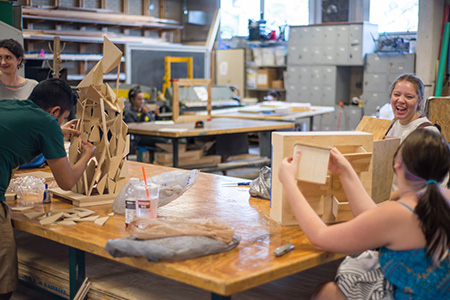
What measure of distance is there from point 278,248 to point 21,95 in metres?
3.00

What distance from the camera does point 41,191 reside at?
289 centimetres

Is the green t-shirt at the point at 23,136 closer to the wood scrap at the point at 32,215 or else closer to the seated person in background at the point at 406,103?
the wood scrap at the point at 32,215

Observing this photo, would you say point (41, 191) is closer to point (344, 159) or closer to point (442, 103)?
point (344, 159)

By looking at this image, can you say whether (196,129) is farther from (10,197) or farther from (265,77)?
(265,77)

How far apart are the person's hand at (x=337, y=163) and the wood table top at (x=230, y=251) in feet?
0.94

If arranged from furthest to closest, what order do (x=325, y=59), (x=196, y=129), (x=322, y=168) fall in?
(x=325, y=59), (x=196, y=129), (x=322, y=168)

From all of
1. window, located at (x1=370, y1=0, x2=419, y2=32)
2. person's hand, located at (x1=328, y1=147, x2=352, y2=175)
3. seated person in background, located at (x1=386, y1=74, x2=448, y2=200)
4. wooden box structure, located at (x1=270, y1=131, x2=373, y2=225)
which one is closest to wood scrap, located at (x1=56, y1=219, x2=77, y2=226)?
wooden box structure, located at (x1=270, y1=131, x2=373, y2=225)

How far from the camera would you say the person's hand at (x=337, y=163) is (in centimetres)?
211

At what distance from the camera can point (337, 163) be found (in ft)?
6.99

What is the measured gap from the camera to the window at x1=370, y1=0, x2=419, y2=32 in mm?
9914

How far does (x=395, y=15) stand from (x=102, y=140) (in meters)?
8.72

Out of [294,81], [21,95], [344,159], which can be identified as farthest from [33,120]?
[294,81]

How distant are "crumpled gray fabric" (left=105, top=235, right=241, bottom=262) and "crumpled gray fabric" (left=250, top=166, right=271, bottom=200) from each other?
884 millimetres

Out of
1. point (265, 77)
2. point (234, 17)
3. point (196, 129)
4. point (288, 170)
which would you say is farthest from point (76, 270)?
point (234, 17)
